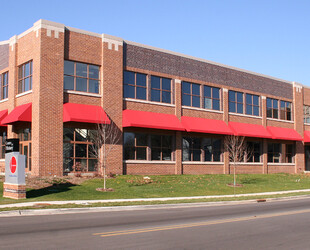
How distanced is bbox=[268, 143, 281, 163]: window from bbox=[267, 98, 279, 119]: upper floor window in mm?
3183

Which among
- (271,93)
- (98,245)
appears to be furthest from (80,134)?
(271,93)

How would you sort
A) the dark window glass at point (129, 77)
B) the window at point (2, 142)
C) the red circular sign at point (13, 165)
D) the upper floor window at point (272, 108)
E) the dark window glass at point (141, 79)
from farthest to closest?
the upper floor window at point (272, 108)
the dark window glass at point (141, 79)
the window at point (2, 142)
the dark window glass at point (129, 77)
the red circular sign at point (13, 165)

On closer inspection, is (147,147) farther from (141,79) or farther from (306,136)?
(306,136)

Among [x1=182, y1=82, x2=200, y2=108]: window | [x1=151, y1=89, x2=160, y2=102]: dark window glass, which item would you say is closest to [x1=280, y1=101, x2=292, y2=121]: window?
[x1=182, y1=82, x2=200, y2=108]: window

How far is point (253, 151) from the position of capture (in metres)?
41.4

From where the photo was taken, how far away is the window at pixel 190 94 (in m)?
35.8

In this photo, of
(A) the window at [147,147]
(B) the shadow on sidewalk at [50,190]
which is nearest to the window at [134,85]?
(A) the window at [147,147]

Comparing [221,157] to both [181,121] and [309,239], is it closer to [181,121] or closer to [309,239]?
[181,121]

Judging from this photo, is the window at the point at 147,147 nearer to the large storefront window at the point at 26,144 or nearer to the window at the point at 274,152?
the large storefront window at the point at 26,144

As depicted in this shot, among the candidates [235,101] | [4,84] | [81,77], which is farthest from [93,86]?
[235,101]

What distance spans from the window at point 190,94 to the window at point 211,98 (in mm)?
994

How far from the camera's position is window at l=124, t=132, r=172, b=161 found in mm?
31422

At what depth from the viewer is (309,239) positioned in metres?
10.0

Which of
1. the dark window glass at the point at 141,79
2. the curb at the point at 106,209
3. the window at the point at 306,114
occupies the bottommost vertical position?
the curb at the point at 106,209
